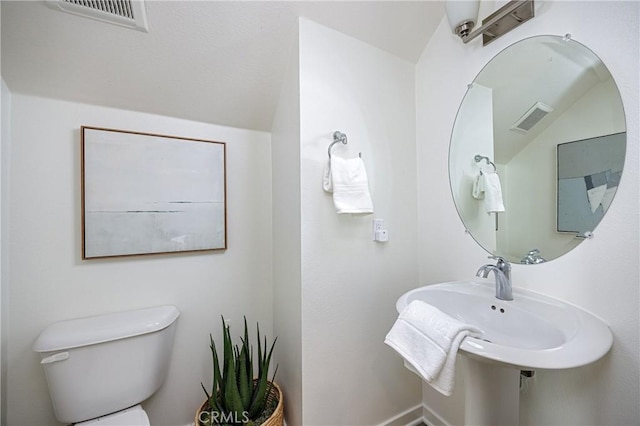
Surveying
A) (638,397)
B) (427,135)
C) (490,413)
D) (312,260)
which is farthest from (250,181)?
(638,397)

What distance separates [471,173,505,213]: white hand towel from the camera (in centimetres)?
111

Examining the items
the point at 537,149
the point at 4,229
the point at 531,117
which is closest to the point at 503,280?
the point at 537,149

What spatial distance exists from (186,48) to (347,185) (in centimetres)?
95

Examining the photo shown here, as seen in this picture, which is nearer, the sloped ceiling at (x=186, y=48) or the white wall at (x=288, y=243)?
the sloped ceiling at (x=186, y=48)

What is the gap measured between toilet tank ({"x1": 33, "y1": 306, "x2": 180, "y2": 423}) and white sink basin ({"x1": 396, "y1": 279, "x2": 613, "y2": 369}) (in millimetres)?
1106

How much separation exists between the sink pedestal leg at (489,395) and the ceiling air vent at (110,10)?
5.77 feet

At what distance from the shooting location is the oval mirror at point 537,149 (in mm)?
841

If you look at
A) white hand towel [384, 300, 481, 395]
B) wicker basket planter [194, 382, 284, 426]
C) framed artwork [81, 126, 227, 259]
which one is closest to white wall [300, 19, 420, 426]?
wicker basket planter [194, 382, 284, 426]

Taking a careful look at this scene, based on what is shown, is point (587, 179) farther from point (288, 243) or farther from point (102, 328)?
point (102, 328)

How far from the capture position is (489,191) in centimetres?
114

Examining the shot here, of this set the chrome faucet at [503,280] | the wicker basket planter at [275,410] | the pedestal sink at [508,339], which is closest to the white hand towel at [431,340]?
the pedestal sink at [508,339]

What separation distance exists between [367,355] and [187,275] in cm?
103

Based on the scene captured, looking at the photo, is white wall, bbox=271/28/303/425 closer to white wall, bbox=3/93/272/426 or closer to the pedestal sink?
white wall, bbox=3/93/272/426

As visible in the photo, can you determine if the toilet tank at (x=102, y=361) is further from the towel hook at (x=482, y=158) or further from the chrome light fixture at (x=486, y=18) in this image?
the chrome light fixture at (x=486, y=18)
